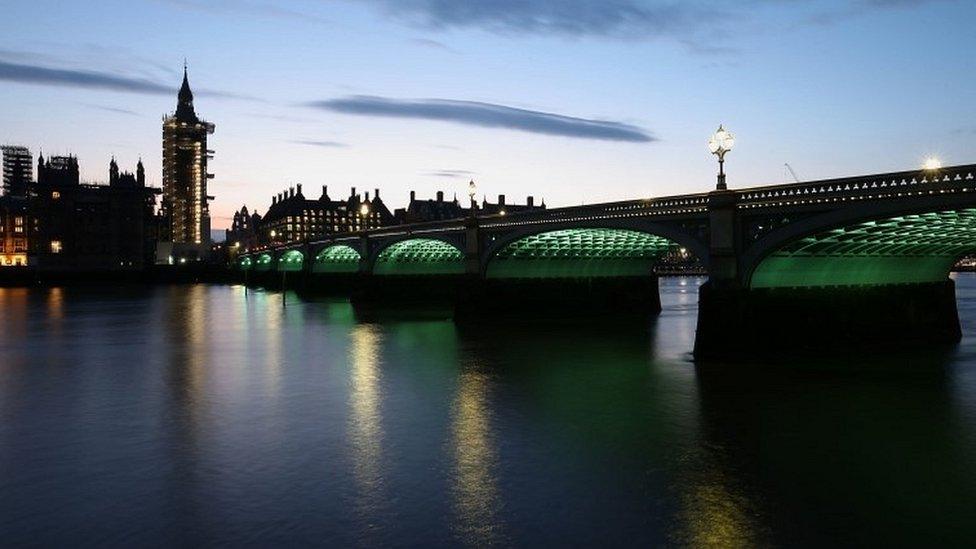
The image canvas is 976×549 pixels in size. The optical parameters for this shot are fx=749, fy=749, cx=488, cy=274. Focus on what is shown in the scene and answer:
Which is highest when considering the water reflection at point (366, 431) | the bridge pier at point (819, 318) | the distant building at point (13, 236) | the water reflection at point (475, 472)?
the distant building at point (13, 236)

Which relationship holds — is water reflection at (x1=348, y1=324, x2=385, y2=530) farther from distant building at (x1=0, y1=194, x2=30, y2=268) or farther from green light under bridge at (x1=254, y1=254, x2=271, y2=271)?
distant building at (x1=0, y1=194, x2=30, y2=268)

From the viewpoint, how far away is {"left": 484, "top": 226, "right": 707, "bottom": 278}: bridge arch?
48.3 m

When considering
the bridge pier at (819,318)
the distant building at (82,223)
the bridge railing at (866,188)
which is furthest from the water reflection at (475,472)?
the distant building at (82,223)

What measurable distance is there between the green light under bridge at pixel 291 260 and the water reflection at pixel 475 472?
95.6 meters

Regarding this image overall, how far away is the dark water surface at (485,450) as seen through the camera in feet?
37.7

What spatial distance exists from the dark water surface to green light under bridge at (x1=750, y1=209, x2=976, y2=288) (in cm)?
421

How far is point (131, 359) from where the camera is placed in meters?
32.2

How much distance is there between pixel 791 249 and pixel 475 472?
20519 millimetres

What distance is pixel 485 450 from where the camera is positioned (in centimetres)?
1619

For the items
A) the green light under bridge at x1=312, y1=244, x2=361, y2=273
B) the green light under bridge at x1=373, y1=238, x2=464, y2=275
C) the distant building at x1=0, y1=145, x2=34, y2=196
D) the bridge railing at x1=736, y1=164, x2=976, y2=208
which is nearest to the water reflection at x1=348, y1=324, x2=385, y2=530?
the bridge railing at x1=736, y1=164, x2=976, y2=208

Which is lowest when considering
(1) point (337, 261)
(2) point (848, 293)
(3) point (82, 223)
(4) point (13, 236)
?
(2) point (848, 293)

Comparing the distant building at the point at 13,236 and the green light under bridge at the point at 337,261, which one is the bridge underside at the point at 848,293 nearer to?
the green light under bridge at the point at 337,261

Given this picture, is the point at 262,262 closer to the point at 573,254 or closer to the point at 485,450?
the point at 573,254

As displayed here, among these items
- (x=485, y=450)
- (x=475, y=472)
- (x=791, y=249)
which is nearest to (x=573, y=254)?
(x=791, y=249)
